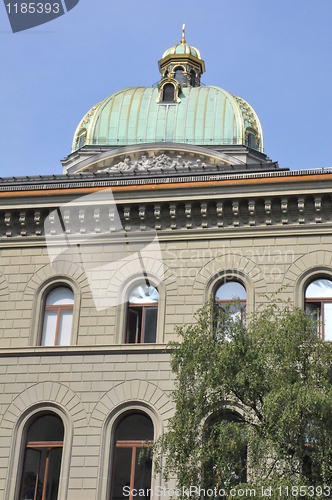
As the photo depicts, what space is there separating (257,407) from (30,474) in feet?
24.5

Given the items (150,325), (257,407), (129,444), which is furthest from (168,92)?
(257,407)

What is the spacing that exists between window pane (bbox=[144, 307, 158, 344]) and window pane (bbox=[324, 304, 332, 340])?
4558 millimetres

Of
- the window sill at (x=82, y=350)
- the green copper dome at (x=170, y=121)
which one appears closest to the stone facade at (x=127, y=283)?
the window sill at (x=82, y=350)

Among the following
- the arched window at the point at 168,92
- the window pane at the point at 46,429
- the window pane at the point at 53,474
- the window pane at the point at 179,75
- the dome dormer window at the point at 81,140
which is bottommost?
the window pane at the point at 53,474

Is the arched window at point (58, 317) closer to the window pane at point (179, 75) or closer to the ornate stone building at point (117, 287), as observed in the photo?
the ornate stone building at point (117, 287)

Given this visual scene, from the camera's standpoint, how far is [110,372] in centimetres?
2453

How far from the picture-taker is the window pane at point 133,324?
25292 mm

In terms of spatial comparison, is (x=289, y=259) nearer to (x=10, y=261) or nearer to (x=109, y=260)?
(x=109, y=260)

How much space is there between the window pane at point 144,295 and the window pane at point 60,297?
180 centimetres

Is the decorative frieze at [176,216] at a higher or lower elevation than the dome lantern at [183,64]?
lower

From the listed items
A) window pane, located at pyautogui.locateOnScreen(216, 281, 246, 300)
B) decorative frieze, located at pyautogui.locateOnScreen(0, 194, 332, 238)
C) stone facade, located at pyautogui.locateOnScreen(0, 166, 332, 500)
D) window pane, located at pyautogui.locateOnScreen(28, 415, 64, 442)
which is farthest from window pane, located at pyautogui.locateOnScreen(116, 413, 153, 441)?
decorative frieze, located at pyautogui.locateOnScreen(0, 194, 332, 238)

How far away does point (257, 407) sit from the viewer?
19.8 meters

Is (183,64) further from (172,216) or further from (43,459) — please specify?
(43,459)

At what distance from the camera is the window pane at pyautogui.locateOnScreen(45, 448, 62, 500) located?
2375 centimetres
